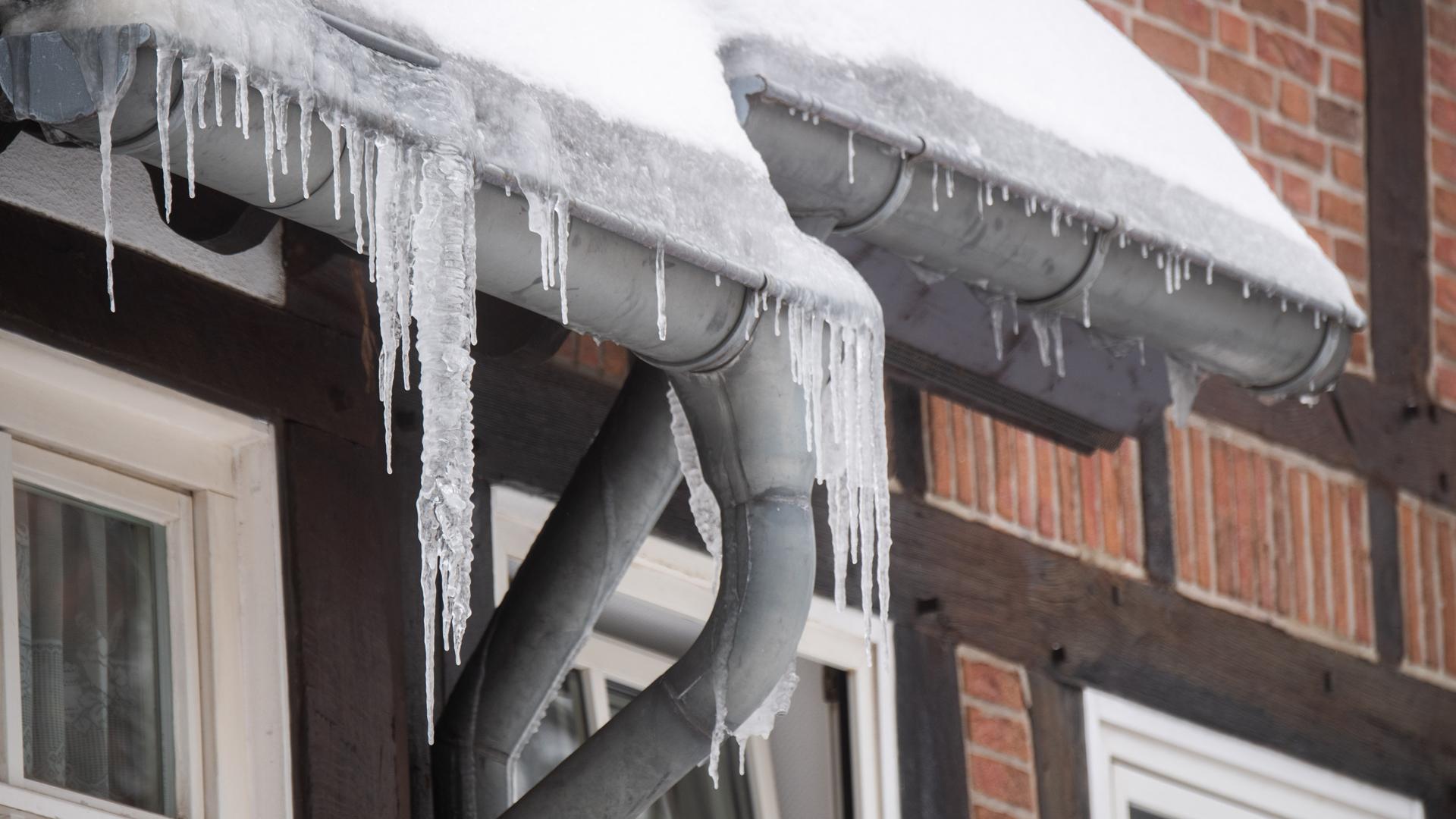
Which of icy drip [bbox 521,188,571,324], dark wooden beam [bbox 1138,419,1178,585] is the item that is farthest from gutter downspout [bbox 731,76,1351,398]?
dark wooden beam [bbox 1138,419,1178,585]

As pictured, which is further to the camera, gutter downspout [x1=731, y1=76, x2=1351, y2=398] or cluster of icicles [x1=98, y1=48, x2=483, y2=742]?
gutter downspout [x1=731, y1=76, x2=1351, y2=398]

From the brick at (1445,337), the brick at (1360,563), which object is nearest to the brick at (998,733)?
the brick at (1360,563)

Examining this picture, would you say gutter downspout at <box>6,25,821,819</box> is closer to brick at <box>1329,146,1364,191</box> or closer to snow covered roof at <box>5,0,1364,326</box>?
snow covered roof at <box>5,0,1364,326</box>

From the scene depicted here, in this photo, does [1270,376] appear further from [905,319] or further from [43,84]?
[43,84]

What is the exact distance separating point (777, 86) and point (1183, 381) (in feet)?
3.40

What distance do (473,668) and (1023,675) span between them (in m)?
1.44

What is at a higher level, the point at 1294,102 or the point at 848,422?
the point at 1294,102

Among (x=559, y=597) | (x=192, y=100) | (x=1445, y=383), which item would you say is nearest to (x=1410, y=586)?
(x=1445, y=383)

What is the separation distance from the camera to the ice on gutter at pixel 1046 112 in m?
3.11

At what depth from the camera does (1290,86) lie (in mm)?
5176

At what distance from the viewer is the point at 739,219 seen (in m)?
2.74

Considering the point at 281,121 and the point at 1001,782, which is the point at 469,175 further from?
the point at 1001,782

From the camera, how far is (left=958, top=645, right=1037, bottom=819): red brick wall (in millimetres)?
4285

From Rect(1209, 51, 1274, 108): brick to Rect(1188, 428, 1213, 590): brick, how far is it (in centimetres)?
70
